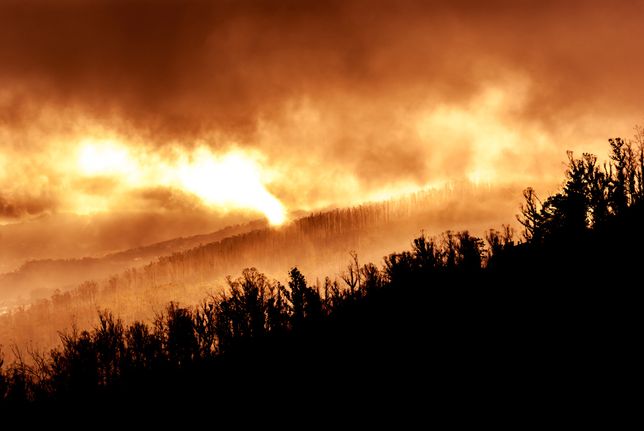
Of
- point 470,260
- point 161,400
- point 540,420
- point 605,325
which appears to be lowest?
point 161,400

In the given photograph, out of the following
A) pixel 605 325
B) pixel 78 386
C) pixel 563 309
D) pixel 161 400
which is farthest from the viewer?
pixel 78 386

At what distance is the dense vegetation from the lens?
18.9 m

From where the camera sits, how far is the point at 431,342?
2838cm

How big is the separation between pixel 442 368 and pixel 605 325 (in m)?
8.05

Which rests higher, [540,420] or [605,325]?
[605,325]

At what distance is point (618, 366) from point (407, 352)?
13608 mm

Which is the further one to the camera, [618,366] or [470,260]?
[470,260]

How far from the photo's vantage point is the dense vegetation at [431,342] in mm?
18922

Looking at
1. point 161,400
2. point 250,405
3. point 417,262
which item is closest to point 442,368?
point 250,405

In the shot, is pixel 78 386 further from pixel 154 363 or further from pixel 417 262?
pixel 417 262

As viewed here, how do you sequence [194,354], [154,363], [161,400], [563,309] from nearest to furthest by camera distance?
[563,309]
[161,400]
[154,363]
[194,354]

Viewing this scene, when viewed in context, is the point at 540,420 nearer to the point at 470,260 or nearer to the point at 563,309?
the point at 563,309

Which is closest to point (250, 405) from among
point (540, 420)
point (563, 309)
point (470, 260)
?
point (540, 420)

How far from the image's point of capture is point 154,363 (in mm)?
53812
